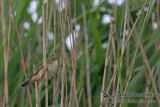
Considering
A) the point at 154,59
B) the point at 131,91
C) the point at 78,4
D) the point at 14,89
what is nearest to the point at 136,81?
the point at 131,91

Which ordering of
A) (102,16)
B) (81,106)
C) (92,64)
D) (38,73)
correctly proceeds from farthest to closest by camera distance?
(102,16) → (92,64) → (81,106) → (38,73)

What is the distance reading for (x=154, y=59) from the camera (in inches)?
106

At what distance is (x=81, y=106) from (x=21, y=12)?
1.34 metres

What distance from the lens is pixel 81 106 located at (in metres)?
3.14

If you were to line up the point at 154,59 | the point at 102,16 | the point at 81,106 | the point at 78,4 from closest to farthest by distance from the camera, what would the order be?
the point at 154,59 < the point at 78,4 < the point at 81,106 < the point at 102,16

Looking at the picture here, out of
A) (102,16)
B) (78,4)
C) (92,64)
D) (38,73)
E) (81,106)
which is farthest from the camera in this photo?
(102,16)

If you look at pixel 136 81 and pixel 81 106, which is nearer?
pixel 136 81

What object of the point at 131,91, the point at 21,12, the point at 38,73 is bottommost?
the point at 131,91

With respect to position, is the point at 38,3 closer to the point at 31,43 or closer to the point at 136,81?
the point at 31,43

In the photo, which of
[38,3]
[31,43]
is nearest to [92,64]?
[31,43]

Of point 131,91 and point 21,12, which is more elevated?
point 21,12

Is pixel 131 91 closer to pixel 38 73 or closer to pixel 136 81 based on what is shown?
pixel 136 81

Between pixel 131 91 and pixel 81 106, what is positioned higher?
pixel 131 91

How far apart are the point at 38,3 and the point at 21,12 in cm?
47
